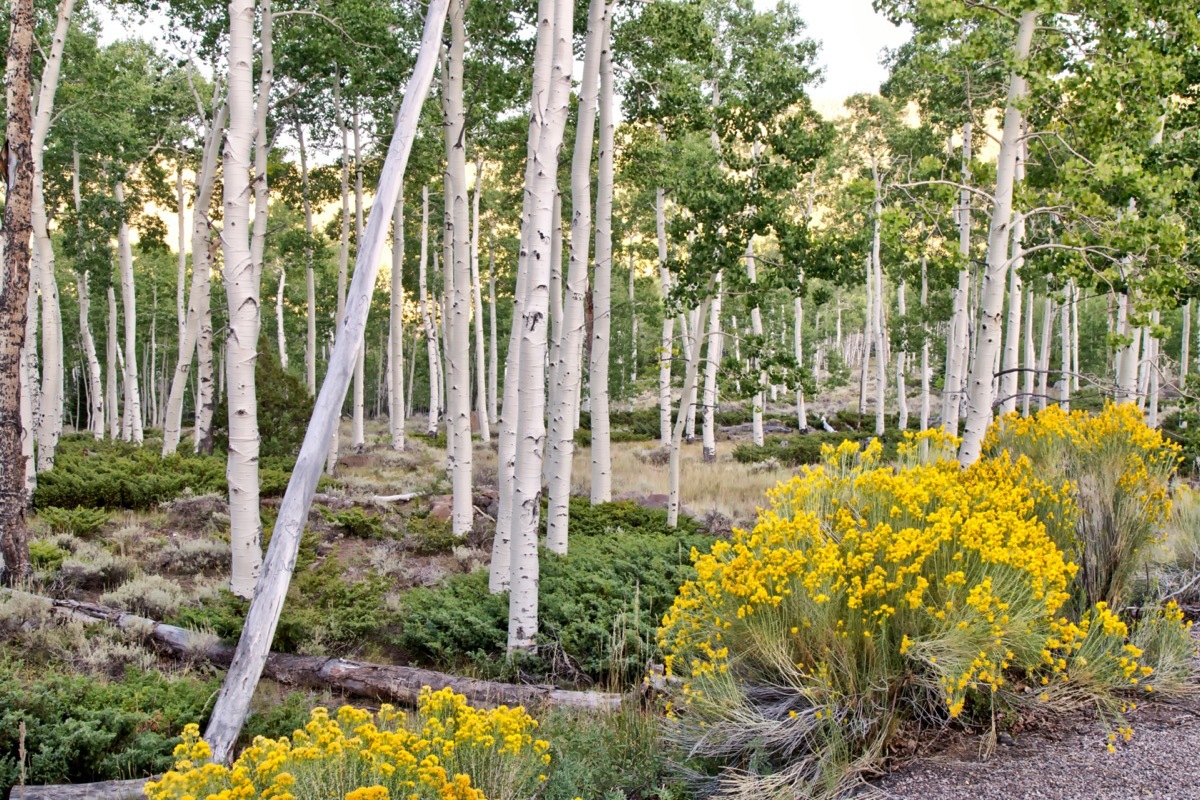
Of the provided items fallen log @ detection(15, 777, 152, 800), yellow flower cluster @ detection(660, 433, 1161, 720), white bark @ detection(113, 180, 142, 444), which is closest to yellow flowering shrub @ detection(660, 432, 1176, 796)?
yellow flower cluster @ detection(660, 433, 1161, 720)

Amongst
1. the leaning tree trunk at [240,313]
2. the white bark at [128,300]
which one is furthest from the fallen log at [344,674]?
the white bark at [128,300]

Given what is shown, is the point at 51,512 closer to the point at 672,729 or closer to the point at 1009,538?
the point at 672,729

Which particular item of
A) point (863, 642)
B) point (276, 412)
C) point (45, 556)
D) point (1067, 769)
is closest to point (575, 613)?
point (863, 642)

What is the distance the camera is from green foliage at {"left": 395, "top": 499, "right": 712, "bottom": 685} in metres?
6.53

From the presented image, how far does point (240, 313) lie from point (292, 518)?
3.07m

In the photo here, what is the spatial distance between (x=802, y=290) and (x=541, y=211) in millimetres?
4286

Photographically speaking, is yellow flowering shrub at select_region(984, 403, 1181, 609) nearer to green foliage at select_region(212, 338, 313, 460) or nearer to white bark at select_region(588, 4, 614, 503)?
white bark at select_region(588, 4, 614, 503)

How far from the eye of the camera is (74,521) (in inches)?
364

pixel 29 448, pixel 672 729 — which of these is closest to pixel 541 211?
pixel 672 729

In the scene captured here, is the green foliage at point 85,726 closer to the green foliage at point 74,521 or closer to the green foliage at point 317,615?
the green foliage at point 317,615

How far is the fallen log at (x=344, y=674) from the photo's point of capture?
18.3ft

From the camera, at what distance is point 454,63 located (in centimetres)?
1007

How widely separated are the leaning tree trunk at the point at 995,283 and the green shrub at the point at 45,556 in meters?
8.74

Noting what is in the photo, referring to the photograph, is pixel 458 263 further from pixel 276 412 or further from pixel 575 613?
pixel 276 412
